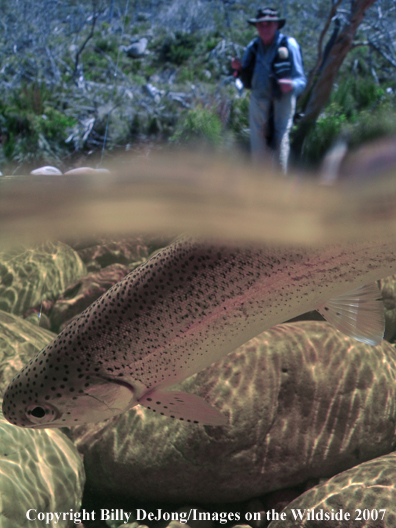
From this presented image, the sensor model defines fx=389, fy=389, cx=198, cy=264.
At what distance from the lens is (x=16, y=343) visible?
138 inches

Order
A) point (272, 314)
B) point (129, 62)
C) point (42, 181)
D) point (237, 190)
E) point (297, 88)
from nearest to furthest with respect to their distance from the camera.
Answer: point (272, 314), point (237, 190), point (42, 181), point (297, 88), point (129, 62)

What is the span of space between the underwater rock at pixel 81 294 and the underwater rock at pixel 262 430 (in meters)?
1.31

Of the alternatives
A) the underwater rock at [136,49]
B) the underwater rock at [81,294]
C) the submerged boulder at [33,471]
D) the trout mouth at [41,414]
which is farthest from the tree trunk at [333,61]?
the trout mouth at [41,414]

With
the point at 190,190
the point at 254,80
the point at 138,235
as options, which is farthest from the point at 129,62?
the point at 190,190

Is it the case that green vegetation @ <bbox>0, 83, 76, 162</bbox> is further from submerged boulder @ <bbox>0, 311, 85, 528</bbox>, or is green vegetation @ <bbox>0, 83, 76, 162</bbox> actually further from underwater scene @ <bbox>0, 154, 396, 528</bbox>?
submerged boulder @ <bbox>0, 311, 85, 528</bbox>

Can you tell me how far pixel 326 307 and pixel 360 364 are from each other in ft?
6.76

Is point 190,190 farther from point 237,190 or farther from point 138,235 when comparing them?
point 138,235

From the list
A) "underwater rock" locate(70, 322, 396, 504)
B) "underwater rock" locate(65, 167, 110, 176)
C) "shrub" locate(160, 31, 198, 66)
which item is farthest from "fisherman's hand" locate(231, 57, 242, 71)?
"shrub" locate(160, 31, 198, 66)

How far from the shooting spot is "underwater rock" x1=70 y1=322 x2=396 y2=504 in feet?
10.1

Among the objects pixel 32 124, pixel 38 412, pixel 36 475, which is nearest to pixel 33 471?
pixel 36 475

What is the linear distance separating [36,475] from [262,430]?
1.73 m

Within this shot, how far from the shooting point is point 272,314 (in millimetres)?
1432

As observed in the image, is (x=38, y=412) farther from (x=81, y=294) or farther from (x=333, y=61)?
(x=333, y=61)

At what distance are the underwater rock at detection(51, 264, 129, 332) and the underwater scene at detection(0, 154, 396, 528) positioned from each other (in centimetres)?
3
